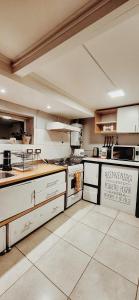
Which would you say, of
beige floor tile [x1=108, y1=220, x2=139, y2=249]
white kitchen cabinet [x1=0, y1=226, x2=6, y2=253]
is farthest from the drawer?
white kitchen cabinet [x1=0, y1=226, x2=6, y2=253]

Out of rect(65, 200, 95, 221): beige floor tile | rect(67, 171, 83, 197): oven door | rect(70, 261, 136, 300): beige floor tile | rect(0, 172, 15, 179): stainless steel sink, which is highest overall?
rect(0, 172, 15, 179): stainless steel sink

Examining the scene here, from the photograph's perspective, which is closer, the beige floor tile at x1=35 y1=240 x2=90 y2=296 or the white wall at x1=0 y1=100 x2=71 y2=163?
the beige floor tile at x1=35 y1=240 x2=90 y2=296

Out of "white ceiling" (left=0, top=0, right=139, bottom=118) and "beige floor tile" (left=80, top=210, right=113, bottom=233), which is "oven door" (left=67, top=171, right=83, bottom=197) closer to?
"beige floor tile" (left=80, top=210, right=113, bottom=233)

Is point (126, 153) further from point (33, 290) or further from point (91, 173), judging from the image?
point (33, 290)

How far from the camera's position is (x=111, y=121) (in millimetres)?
2939

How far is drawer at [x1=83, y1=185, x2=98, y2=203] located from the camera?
2.74 meters

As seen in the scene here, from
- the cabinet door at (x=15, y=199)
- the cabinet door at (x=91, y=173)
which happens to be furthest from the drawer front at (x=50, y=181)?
the cabinet door at (x=91, y=173)

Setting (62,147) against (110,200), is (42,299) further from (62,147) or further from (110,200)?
(62,147)

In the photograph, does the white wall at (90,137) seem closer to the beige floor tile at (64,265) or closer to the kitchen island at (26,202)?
the kitchen island at (26,202)

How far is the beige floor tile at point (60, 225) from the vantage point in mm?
1891

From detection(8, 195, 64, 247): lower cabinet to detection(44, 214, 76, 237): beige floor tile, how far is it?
0.26 ft

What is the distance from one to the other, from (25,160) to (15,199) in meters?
0.78

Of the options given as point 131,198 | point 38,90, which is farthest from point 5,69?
point 131,198

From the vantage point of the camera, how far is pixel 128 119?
8.60 ft
